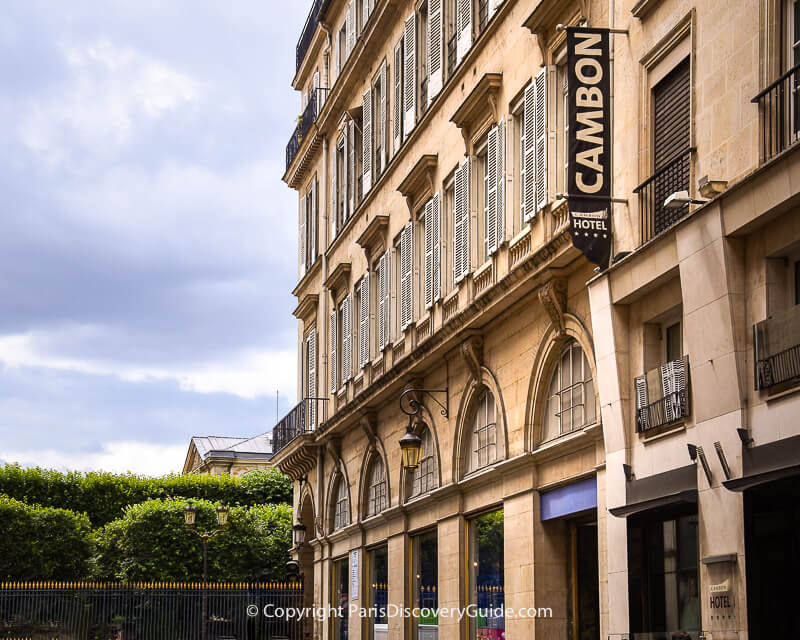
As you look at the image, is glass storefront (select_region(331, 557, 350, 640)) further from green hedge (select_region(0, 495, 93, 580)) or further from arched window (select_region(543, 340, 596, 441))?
green hedge (select_region(0, 495, 93, 580))

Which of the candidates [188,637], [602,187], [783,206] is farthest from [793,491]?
[188,637]

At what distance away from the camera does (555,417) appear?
19969 mm

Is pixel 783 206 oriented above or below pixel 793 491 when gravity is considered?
above

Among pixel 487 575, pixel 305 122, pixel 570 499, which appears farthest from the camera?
pixel 305 122

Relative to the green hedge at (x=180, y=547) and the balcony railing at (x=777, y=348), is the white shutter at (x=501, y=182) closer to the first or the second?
the balcony railing at (x=777, y=348)

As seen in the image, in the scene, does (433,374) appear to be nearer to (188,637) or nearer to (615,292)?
(615,292)

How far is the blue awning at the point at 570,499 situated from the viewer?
18339mm

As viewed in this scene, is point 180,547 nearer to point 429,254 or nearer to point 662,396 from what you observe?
point 429,254

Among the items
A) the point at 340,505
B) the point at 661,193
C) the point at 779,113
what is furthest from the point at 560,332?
the point at 340,505

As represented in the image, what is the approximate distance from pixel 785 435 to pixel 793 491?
1.70 feet

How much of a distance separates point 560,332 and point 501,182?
3.60 metres

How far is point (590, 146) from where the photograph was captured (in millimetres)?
16922

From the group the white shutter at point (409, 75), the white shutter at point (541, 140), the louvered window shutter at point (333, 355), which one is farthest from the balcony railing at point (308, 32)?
the white shutter at point (541, 140)

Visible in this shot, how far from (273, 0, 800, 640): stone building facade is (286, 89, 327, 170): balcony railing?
13.0ft
